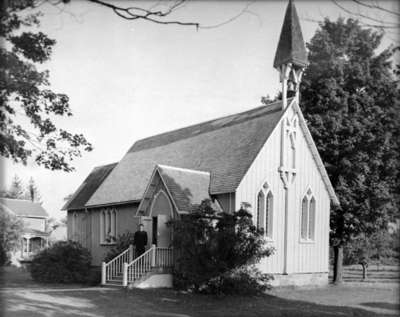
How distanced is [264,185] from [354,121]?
1027 centimetres

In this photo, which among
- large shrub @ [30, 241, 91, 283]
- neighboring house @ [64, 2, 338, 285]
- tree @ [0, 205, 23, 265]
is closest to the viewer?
neighboring house @ [64, 2, 338, 285]

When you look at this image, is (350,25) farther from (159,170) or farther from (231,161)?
(159,170)

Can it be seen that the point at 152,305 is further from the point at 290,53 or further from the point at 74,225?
the point at 74,225

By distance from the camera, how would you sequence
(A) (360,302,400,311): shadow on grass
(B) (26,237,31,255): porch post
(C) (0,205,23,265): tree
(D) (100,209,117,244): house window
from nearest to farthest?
(A) (360,302,400,311): shadow on grass → (D) (100,209,117,244): house window → (C) (0,205,23,265): tree → (B) (26,237,31,255): porch post

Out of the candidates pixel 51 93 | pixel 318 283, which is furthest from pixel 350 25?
pixel 51 93

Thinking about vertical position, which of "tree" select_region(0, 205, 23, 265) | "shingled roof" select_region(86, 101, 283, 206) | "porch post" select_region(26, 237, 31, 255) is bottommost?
"porch post" select_region(26, 237, 31, 255)

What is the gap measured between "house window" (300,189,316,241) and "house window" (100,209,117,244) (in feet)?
38.1

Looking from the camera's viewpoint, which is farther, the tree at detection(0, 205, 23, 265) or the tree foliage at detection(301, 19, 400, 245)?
the tree at detection(0, 205, 23, 265)

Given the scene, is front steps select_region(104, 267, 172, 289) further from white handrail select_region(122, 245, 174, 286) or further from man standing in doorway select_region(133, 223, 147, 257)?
man standing in doorway select_region(133, 223, 147, 257)

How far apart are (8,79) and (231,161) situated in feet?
52.4

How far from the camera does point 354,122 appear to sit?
1244 inches

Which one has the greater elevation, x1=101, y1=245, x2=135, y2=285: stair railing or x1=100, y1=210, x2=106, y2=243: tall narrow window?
x1=100, y1=210, x2=106, y2=243: tall narrow window

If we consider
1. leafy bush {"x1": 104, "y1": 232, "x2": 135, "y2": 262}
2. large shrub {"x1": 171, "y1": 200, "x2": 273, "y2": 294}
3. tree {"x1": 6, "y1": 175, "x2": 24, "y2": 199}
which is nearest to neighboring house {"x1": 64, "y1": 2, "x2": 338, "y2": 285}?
leafy bush {"x1": 104, "y1": 232, "x2": 135, "y2": 262}

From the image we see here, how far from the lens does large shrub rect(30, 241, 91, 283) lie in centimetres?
2742
